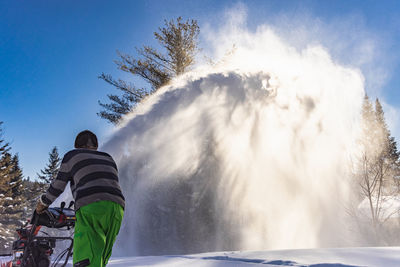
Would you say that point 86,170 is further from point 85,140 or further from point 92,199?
point 85,140

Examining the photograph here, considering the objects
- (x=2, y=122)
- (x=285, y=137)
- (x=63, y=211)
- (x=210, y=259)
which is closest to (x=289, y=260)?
(x=210, y=259)

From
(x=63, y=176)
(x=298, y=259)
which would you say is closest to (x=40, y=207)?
(x=63, y=176)

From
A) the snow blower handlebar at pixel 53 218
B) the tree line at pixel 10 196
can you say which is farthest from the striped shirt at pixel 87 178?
the tree line at pixel 10 196

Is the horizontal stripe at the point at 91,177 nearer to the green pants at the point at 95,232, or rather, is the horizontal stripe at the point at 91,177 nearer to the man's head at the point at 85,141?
the green pants at the point at 95,232

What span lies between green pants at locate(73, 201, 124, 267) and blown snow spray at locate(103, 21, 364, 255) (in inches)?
152

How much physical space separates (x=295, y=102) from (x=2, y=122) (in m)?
24.5

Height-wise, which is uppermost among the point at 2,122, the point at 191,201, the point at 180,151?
the point at 2,122

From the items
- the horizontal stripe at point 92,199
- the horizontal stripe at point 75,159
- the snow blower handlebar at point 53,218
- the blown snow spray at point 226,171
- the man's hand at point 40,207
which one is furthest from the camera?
the blown snow spray at point 226,171

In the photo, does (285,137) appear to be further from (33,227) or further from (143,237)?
(33,227)

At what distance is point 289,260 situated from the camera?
7.73 ft

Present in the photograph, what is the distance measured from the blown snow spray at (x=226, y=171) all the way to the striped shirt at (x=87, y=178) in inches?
152

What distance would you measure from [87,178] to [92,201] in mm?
175

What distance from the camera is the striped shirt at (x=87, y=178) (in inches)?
74.7

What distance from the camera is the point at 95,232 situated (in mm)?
1818
